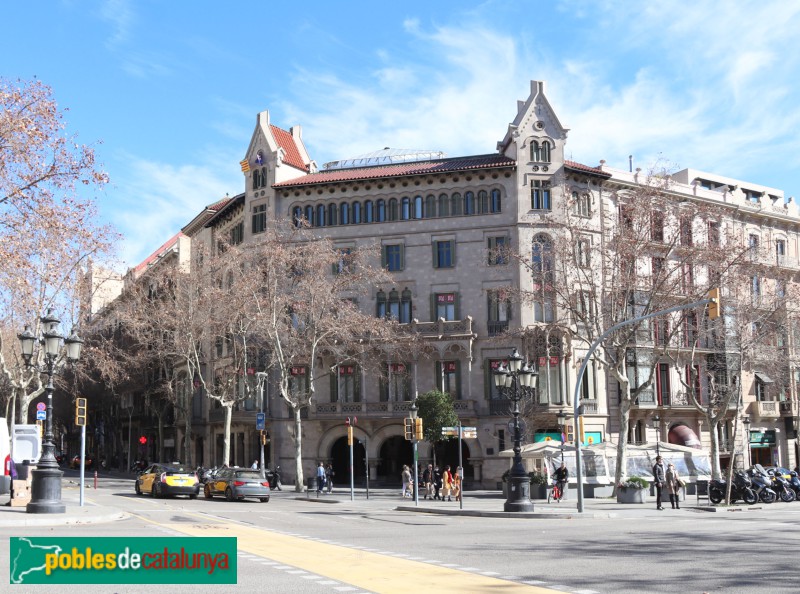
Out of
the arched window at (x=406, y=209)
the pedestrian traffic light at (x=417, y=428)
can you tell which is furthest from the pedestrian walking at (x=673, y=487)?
the arched window at (x=406, y=209)

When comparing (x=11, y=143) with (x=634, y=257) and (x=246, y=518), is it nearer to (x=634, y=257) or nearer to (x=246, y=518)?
(x=246, y=518)

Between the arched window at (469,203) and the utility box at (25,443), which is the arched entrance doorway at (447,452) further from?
the utility box at (25,443)

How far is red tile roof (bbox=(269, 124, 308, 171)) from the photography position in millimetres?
57316

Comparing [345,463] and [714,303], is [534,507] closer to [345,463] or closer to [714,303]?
[714,303]

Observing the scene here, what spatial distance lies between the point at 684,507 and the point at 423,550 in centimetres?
1968

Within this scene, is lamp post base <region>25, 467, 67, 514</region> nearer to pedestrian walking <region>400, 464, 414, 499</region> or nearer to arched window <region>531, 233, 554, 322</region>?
pedestrian walking <region>400, 464, 414, 499</region>

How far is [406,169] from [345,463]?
18675mm

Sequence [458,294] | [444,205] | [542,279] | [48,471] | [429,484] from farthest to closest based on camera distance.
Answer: [444,205] → [458,294] → [429,484] → [542,279] → [48,471]

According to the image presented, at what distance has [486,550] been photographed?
16.5m

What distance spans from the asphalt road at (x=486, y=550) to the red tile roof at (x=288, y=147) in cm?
3242

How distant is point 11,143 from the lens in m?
23.9

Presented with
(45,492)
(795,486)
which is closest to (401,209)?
(795,486)

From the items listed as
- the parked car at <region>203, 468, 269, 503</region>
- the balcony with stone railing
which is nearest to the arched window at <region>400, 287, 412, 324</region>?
the balcony with stone railing

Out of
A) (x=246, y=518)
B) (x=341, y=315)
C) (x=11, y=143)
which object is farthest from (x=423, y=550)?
(x=341, y=315)
